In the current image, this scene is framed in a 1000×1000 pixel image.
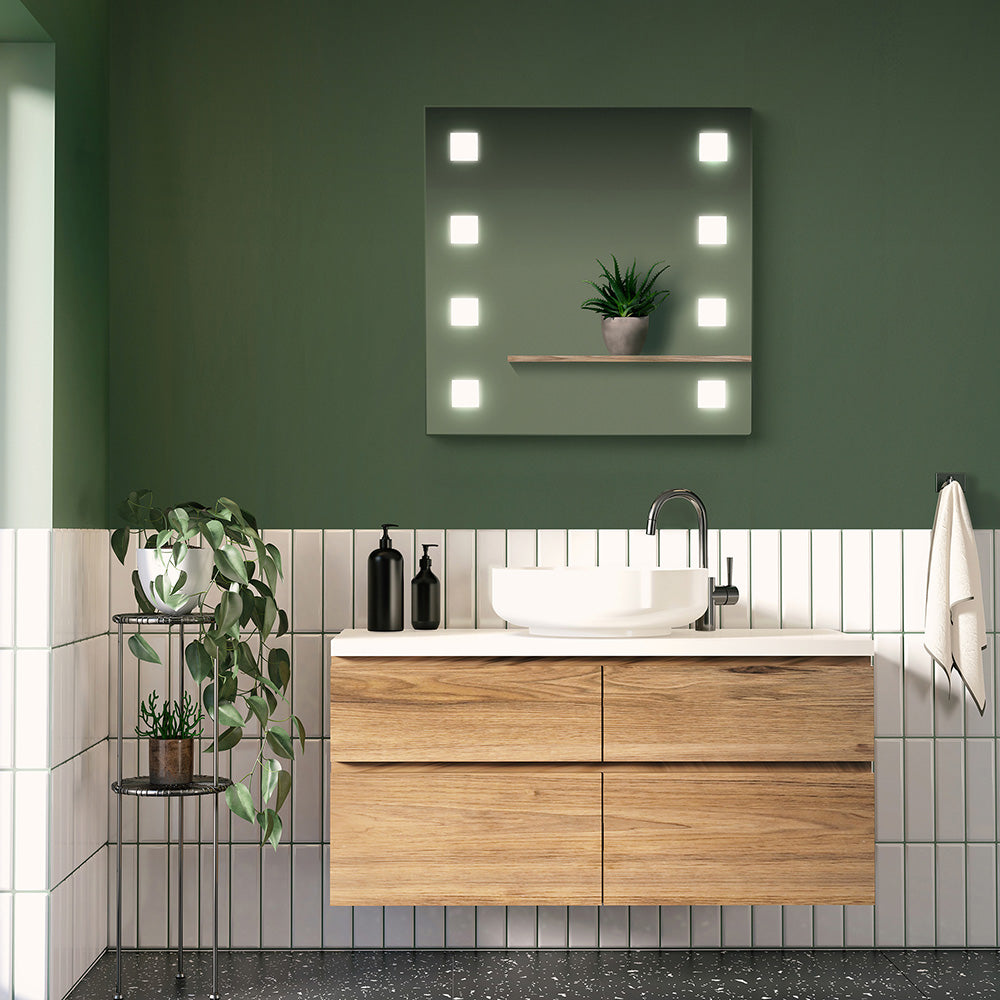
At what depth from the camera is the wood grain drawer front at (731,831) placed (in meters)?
2.29

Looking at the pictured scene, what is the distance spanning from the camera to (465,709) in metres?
2.30

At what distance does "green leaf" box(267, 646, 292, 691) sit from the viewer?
2453mm

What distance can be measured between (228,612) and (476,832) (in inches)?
27.3

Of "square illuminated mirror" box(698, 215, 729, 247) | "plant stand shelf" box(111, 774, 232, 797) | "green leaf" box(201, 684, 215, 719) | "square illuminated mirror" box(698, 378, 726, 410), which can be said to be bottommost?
"plant stand shelf" box(111, 774, 232, 797)

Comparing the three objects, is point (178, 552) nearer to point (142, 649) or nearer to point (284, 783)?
point (142, 649)

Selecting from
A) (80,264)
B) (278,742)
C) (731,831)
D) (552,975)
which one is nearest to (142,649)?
(278,742)

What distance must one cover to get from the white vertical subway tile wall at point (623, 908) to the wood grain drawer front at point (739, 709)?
42 cm

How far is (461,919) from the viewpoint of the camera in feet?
8.82

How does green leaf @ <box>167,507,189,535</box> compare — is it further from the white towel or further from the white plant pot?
the white towel

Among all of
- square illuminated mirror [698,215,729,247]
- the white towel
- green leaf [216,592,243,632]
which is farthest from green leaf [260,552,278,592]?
the white towel

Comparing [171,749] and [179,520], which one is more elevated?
[179,520]

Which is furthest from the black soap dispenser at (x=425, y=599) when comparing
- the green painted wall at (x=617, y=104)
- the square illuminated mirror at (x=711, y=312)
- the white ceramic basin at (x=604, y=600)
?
the square illuminated mirror at (x=711, y=312)

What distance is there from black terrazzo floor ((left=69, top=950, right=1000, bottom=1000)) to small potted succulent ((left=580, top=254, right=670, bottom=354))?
1.47 m

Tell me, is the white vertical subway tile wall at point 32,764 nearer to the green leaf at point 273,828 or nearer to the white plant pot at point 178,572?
the white plant pot at point 178,572
